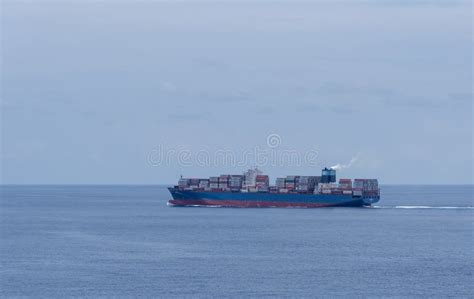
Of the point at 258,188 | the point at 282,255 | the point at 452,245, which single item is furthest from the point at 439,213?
the point at 282,255

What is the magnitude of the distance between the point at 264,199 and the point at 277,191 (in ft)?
7.02

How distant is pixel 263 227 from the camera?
97875 millimetres

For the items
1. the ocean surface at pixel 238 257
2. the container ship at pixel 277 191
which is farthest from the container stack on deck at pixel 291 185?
the ocean surface at pixel 238 257

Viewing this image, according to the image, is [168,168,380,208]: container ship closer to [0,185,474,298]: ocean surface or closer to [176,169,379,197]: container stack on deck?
[176,169,379,197]: container stack on deck

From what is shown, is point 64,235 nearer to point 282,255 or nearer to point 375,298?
point 282,255

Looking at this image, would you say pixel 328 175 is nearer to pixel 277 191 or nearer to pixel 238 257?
pixel 277 191

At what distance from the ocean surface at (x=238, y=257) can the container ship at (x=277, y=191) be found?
54.3 ft

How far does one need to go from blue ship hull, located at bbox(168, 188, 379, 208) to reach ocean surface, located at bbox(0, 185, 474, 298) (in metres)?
15.9

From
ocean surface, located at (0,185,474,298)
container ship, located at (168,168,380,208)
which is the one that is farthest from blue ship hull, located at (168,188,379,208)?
ocean surface, located at (0,185,474,298)

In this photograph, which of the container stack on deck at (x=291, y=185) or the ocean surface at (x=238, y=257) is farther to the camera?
the container stack on deck at (x=291, y=185)

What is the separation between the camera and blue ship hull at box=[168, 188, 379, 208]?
128375 millimetres

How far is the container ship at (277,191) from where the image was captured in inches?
5069

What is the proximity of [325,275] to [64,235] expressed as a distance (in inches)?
1443

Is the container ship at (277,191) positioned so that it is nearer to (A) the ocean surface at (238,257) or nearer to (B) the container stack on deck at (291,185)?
(B) the container stack on deck at (291,185)
